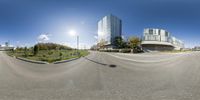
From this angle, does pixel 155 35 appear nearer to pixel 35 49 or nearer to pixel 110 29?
pixel 35 49

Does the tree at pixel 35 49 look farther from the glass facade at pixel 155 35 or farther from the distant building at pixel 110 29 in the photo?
the distant building at pixel 110 29

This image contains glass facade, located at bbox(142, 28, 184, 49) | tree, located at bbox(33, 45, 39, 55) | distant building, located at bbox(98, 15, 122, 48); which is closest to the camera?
tree, located at bbox(33, 45, 39, 55)

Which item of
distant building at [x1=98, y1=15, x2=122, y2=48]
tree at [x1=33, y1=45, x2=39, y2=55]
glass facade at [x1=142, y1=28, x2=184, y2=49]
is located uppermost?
distant building at [x1=98, y1=15, x2=122, y2=48]

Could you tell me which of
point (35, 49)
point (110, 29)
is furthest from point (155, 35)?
point (110, 29)

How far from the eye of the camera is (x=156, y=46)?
227 ft

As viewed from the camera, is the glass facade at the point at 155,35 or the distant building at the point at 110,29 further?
the distant building at the point at 110,29

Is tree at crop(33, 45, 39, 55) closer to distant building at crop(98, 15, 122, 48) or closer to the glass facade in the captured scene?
the glass facade

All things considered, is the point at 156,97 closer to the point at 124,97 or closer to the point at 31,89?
the point at 124,97

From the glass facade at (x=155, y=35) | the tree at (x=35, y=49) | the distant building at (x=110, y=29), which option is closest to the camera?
the tree at (x=35, y=49)

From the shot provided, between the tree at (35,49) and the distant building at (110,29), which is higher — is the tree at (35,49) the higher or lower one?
the lower one

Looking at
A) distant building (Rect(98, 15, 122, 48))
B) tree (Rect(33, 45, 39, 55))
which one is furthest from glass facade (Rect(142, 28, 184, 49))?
distant building (Rect(98, 15, 122, 48))

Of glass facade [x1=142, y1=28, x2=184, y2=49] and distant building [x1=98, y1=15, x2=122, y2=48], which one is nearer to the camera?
glass facade [x1=142, y1=28, x2=184, y2=49]

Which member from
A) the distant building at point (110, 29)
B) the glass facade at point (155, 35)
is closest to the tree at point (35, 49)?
the glass facade at point (155, 35)

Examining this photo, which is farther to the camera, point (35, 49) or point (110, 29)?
point (110, 29)
